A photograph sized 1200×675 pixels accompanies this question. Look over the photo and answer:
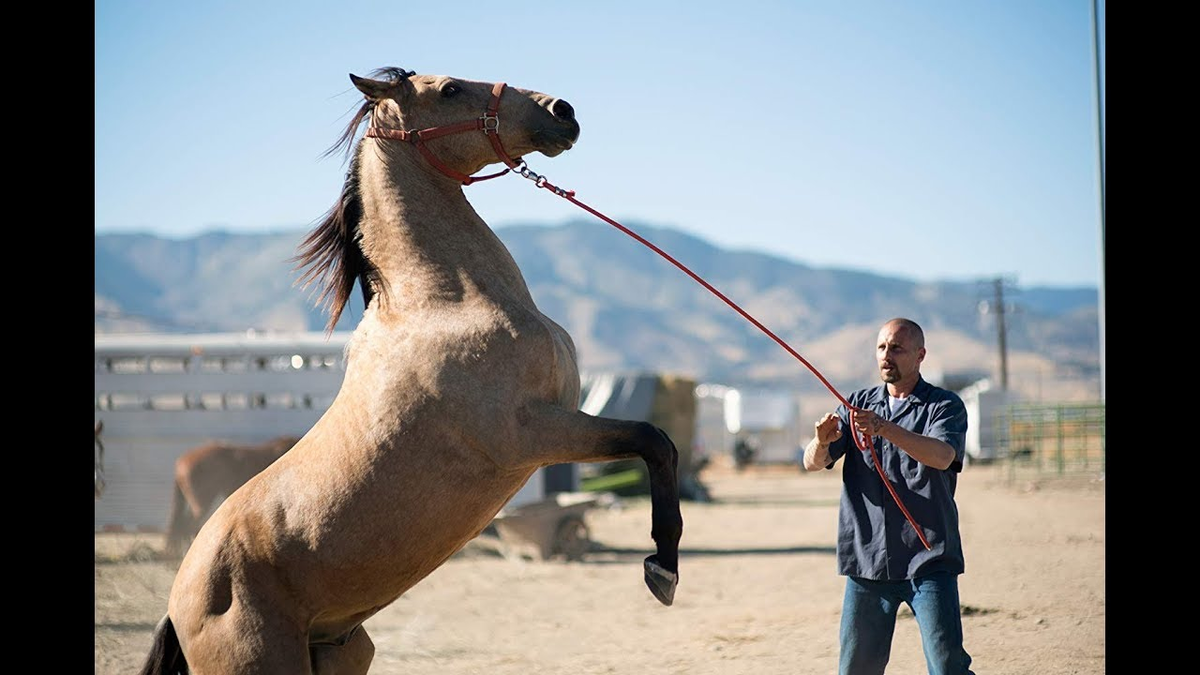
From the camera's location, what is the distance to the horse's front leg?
14.3ft

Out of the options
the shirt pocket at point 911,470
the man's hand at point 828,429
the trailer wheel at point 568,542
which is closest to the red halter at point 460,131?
the man's hand at point 828,429

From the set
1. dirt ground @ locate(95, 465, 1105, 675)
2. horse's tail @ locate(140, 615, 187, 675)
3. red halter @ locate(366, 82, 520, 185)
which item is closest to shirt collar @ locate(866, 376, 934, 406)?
red halter @ locate(366, 82, 520, 185)

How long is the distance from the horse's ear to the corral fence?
2288cm

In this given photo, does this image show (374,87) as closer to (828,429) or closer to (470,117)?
(470,117)

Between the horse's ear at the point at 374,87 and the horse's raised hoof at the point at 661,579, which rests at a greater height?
the horse's ear at the point at 374,87

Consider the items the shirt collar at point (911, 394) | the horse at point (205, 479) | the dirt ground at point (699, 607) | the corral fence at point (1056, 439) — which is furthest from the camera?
the corral fence at point (1056, 439)

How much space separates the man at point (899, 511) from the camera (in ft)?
16.0

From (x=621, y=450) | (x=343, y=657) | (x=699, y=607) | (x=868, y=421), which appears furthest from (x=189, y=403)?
(x=868, y=421)

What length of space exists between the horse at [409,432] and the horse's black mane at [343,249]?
17 mm

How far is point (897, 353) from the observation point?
5.16 metres

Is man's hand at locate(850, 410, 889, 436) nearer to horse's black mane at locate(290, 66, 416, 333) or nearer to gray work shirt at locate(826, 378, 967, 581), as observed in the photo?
gray work shirt at locate(826, 378, 967, 581)

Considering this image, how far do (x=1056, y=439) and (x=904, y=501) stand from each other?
3247 cm

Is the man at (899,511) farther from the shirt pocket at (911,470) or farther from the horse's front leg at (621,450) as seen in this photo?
the horse's front leg at (621,450)
